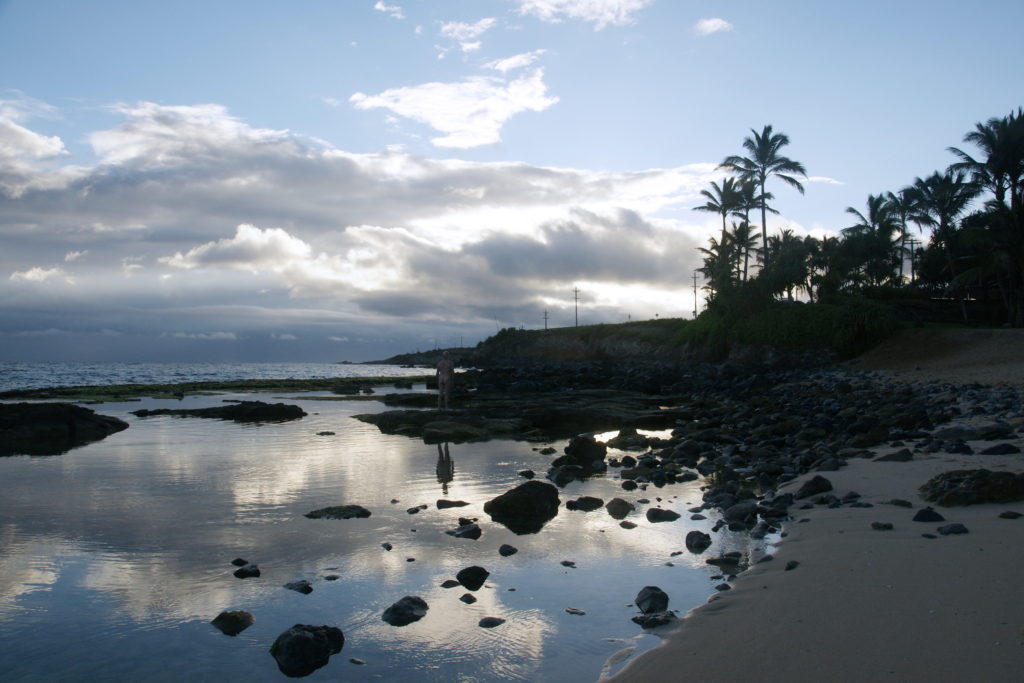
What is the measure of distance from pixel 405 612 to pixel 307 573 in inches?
62.0

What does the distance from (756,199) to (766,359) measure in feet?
48.7

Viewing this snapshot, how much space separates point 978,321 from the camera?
158 ft

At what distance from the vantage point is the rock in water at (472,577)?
19.0ft

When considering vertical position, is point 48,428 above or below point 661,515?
above

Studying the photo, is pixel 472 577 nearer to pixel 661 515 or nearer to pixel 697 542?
pixel 697 542

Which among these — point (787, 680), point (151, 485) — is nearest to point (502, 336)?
point (151, 485)

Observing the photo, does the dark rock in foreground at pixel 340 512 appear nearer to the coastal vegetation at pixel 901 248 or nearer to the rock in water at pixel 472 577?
the rock in water at pixel 472 577

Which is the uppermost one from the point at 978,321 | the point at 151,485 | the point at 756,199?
the point at 756,199

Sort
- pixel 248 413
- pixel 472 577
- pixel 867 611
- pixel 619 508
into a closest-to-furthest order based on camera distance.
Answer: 1. pixel 867 611
2. pixel 472 577
3. pixel 619 508
4. pixel 248 413

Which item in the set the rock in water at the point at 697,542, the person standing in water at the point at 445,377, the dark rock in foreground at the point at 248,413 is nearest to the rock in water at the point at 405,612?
the rock in water at the point at 697,542

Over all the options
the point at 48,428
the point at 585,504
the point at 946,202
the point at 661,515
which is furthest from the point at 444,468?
the point at 946,202

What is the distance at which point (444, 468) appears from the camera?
39.8ft

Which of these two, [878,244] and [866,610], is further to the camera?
[878,244]

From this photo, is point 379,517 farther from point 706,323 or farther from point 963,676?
point 706,323
